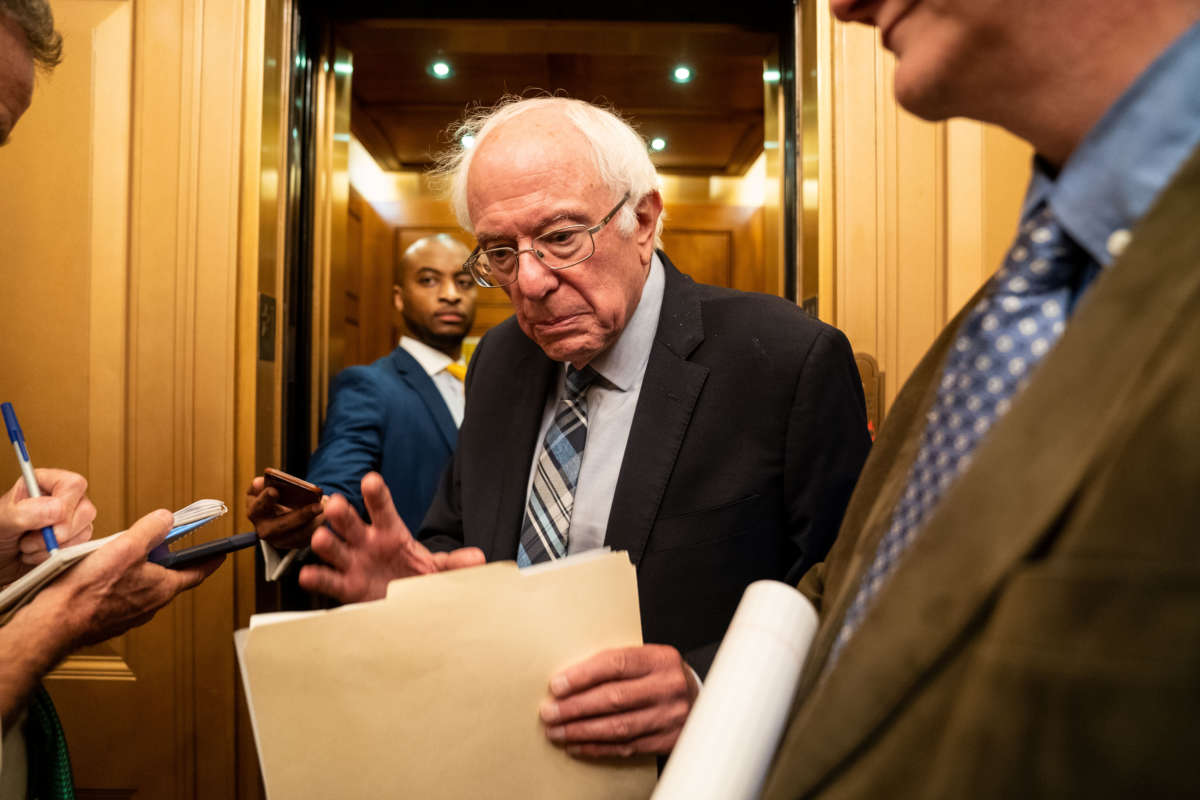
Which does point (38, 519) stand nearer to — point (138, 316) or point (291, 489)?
point (291, 489)

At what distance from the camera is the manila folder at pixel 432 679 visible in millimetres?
713

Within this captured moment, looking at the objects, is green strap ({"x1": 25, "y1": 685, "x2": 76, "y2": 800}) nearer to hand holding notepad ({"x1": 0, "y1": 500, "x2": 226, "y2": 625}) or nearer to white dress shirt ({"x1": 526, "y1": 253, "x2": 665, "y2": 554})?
hand holding notepad ({"x1": 0, "y1": 500, "x2": 226, "y2": 625})

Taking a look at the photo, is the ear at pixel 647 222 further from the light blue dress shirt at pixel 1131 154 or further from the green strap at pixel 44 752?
the green strap at pixel 44 752

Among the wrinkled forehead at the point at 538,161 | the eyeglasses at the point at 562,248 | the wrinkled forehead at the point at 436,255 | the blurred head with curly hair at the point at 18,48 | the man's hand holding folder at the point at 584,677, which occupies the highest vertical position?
the wrinkled forehead at the point at 436,255

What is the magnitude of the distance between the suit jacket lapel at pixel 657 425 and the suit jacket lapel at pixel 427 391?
64.1 inches

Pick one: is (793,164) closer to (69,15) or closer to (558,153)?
(558,153)

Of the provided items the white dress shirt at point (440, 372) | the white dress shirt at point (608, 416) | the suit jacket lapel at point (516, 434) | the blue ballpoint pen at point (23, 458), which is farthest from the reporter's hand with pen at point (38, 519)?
the white dress shirt at point (440, 372)

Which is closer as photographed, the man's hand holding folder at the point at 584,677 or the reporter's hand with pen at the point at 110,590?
the man's hand holding folder at the point at 584,677

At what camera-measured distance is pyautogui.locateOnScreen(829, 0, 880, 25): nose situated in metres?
0.64

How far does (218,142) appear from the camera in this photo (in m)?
2.10

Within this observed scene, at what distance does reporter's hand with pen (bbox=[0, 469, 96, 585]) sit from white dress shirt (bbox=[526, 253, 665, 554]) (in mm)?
760

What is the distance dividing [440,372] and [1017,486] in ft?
9.59

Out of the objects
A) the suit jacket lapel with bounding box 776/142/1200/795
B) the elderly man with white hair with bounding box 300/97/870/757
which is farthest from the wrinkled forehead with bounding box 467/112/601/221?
the suit jacket lapel with bounding box 776/142/1200/795

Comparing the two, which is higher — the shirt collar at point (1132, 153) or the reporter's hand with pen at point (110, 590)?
the shirt collar at point (1132, 153)
